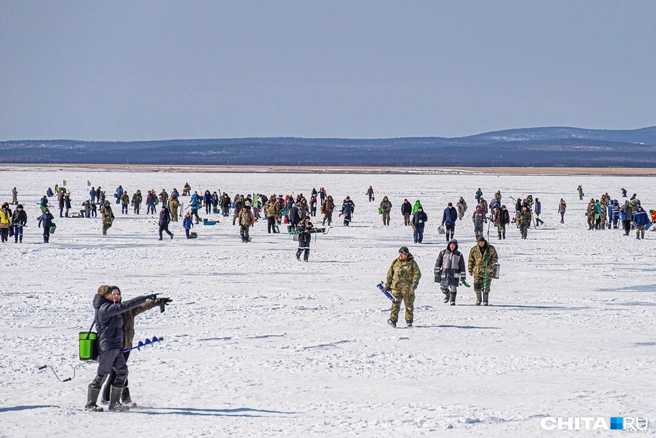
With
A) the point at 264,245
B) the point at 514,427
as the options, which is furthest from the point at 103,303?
the point at 264,245

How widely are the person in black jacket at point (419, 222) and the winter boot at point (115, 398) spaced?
17.0 meters

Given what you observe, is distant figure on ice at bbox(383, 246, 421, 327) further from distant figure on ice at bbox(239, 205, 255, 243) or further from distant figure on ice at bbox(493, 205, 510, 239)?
distant figure on ice at bbox(493, 205, 510, 239)

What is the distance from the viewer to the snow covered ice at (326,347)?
8055mm

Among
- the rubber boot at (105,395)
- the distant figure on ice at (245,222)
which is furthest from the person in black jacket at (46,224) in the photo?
the rubber boot at (105,395)

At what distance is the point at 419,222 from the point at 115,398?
58.2 ft

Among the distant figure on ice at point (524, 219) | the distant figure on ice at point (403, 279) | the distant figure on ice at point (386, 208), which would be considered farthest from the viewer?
the distant figure on ice at point (386, 208)

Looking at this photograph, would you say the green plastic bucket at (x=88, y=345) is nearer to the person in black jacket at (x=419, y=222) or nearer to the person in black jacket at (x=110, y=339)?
the person in black jacket at (x=110, y=339)

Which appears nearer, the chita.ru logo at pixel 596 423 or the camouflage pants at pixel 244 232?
the chita.ru logo at pixel 596 423

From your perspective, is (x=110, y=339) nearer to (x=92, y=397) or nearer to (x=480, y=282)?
(x=92, y=397)

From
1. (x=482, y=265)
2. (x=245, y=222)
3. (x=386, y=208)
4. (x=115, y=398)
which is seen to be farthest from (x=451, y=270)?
(x=386, y=208)

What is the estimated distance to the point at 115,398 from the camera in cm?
822

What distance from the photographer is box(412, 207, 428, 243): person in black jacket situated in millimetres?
25145

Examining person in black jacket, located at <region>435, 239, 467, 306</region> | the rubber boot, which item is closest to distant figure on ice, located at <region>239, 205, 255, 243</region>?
person in black jacket, located at <region>435, 239, 467, 306</region>

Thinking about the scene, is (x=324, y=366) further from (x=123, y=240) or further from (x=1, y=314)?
(x=123, y=240)
